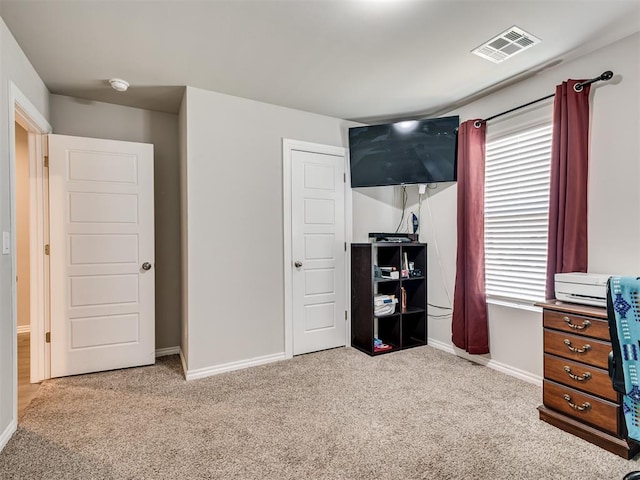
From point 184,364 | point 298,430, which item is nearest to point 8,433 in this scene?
point 184,364

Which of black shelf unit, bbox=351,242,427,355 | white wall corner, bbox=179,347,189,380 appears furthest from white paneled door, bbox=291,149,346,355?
white wall corner, bbox=179,347,189,380

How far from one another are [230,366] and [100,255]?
1.49m

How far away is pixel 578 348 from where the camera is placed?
6.47 ft

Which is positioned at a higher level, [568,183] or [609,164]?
[609,164]

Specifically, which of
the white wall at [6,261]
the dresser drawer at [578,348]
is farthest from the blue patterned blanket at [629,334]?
the white wall at [6,261]

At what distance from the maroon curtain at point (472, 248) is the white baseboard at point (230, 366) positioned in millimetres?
1728

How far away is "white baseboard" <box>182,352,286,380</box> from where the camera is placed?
9.24 feet

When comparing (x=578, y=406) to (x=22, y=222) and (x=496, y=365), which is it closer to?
(x=496, y=365)

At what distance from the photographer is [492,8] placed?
187 cm

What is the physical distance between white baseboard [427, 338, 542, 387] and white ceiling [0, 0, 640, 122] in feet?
7.75

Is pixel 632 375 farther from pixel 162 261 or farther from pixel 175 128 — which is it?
pixel 175 128

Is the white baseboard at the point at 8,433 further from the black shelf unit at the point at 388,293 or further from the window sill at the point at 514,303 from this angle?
the window sill at the point at 514,303

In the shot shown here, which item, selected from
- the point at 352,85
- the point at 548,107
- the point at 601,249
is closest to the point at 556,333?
the point at 601,249

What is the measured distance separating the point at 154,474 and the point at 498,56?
128 inches
